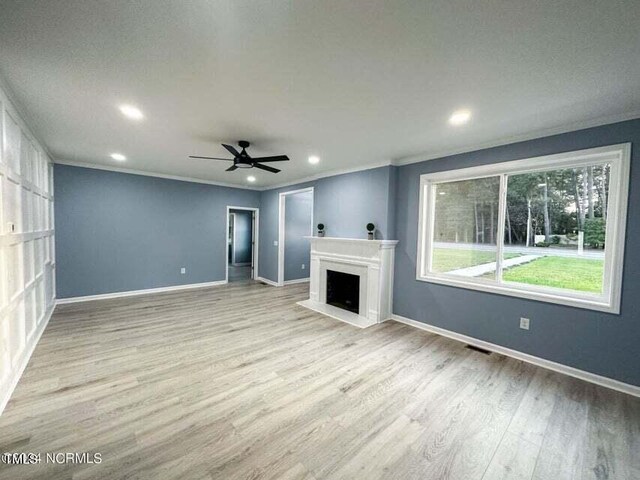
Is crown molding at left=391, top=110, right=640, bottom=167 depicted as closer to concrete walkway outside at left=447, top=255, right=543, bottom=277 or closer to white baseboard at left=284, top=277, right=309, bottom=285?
concrete walkway outside at left=447, top=255, right=543, bottom=277

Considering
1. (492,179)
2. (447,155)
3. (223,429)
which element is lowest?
(223,429)

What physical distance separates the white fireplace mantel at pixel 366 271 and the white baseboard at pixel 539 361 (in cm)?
57

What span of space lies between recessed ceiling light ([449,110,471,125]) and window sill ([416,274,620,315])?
1969 mm

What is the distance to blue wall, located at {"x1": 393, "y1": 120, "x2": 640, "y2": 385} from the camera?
7.85ft

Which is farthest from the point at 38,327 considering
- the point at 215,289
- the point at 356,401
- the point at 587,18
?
the point at 587,18

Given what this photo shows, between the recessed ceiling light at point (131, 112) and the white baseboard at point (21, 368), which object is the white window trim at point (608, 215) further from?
the white baseboard at point (21, 368)

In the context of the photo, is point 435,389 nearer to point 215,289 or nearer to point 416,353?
point 416,353

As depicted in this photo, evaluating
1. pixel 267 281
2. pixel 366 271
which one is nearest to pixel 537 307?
pixel 366 271

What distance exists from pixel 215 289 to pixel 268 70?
16.7ft

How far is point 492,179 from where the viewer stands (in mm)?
3354

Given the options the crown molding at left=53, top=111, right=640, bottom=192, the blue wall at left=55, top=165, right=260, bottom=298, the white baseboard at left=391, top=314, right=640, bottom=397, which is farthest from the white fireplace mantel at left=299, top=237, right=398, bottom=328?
the blue wall at left=55, top=165, right=260, bottom=298

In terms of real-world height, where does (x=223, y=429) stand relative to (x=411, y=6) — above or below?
below

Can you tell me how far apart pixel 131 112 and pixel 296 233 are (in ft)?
15.1

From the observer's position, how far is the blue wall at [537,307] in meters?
2.39
